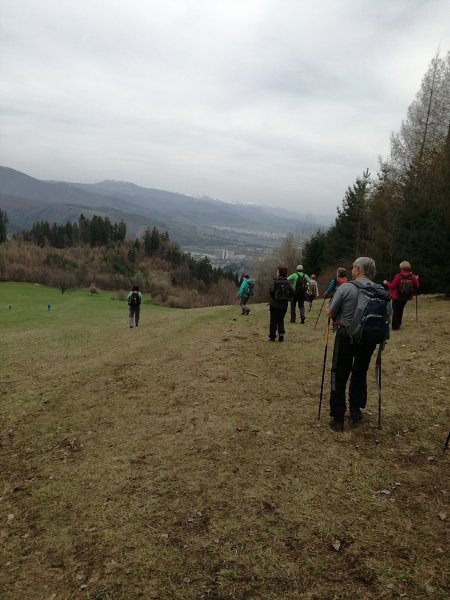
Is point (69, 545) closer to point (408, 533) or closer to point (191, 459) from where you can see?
point (191, 459)

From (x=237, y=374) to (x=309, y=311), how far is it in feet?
39.2

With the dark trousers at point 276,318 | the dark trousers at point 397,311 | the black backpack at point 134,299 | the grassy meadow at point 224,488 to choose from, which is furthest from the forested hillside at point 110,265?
the grassy meadow at point 224,488

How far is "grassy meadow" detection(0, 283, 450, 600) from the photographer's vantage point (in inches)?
155

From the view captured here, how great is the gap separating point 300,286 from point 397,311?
13.6ft

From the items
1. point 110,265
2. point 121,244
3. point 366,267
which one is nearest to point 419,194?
point 366,267

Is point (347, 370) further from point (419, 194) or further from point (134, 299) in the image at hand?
point (419, 194)

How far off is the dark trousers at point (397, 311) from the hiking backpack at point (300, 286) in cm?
387

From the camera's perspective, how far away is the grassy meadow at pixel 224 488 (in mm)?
3926

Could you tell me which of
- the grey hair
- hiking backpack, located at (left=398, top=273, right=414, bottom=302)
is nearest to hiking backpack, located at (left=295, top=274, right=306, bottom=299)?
hiking backpack, located at (left=398, top=273, right=414, bottom=302)

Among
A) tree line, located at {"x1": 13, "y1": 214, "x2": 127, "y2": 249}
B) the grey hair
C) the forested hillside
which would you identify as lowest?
the forested hillside

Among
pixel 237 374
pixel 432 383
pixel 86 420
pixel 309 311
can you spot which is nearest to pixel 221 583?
pixel 86 420

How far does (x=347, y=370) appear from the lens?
631 cm

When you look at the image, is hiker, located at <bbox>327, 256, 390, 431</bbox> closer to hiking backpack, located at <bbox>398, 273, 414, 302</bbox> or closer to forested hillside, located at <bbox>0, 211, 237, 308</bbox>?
hiking backpack, located at <bbox>398, 273, 414, 302</bbox>

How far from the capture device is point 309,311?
21016 millimetres
